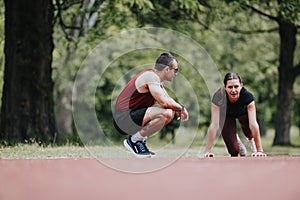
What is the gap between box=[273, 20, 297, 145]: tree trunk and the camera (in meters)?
20.7

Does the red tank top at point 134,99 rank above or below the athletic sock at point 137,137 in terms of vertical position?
above

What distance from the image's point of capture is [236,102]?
27.1 ft

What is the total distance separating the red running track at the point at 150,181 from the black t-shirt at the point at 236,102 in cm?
143

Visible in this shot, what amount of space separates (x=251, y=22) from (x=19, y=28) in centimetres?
1436

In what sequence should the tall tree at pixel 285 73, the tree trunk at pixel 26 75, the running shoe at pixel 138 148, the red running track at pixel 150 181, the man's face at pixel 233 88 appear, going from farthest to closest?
the tall tree at pixel 285 73 < the tree trunk at pixel 26 75 < the man's face at pixel 233 88 < the running shoe at pixel 138 148 < the red running track at pixel 150 181

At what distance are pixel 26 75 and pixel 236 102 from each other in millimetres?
6103

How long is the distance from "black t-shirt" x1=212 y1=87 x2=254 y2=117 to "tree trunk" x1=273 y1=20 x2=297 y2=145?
12751 millimetres

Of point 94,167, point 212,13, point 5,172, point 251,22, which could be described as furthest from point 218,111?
point 251,22

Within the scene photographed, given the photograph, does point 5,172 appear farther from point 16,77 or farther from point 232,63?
point 232,63

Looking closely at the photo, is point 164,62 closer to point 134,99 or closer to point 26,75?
point 134,99

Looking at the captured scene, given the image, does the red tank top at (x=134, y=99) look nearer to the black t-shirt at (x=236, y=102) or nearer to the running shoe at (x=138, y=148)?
the running shoe at (x=138, y=148)

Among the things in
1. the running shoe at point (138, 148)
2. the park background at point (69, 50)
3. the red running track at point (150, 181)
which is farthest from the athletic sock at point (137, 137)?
the park background at point (69, 50)

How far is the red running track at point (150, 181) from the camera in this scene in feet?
20.6

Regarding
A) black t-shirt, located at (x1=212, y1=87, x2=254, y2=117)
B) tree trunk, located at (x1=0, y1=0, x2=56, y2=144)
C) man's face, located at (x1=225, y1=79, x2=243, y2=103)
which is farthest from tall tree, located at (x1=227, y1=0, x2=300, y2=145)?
man's face, located at (x1=225, y1=79, x2=243, y2=103)
